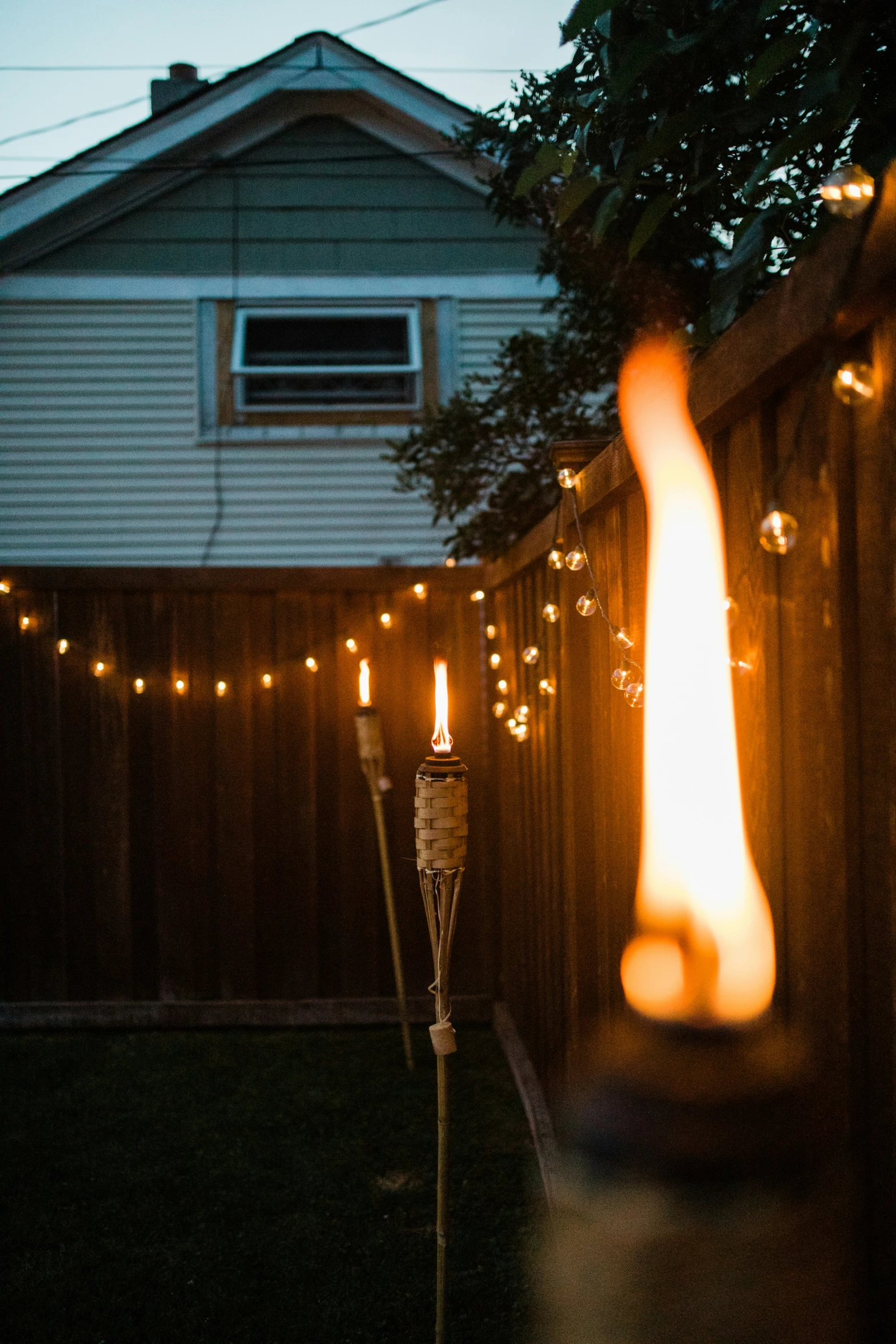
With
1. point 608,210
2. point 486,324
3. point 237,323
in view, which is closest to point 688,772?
point 608,210

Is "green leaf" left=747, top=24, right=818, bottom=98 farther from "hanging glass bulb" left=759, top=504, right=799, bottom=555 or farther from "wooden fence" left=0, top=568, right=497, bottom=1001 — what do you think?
"wooden fence" left=0, top=568, right=497, bottom=1001

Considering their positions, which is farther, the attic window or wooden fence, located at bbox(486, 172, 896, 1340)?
the attic window

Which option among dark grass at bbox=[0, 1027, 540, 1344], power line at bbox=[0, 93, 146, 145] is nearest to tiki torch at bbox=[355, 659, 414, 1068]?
dark grass at bbox=[0, 1027, 540, 1344]

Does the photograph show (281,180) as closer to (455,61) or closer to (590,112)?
(455,61)

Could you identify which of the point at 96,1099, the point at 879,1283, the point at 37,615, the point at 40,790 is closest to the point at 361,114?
the point at 37,615

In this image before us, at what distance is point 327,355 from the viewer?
22.3ft

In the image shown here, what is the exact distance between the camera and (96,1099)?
3.42m

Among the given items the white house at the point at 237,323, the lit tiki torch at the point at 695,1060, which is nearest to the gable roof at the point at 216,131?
the white house at the point at 237,323

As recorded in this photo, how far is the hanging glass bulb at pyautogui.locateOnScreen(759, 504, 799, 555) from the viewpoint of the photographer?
915 mm

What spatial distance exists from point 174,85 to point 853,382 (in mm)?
8256

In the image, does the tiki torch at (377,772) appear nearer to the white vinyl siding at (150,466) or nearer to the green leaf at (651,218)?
the green leaf at (651,218)

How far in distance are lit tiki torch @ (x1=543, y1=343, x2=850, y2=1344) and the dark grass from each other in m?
0.84

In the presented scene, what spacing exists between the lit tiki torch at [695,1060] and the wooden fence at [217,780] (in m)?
2.69

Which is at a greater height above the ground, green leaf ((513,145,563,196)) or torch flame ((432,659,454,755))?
green leaf ((513,145,563,196))
